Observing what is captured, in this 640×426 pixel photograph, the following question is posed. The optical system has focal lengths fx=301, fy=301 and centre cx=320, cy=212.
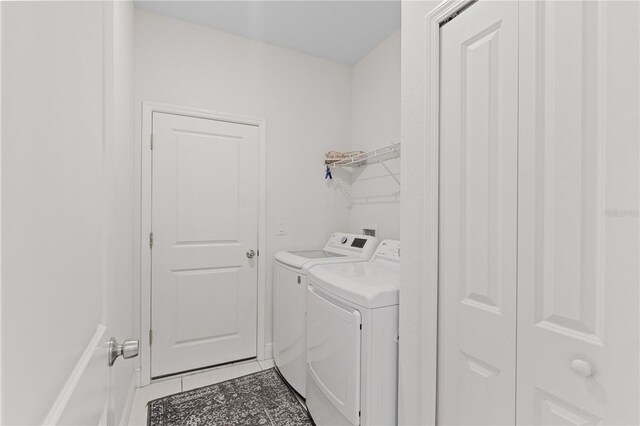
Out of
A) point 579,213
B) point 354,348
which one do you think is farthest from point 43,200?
point 354,348

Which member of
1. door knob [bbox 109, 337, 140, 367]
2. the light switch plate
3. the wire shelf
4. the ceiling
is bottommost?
door knob [bbox 109, 337, 140, 367]

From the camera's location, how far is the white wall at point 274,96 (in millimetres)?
2332

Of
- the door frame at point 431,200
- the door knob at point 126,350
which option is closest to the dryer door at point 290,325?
the door frame at point 431,200

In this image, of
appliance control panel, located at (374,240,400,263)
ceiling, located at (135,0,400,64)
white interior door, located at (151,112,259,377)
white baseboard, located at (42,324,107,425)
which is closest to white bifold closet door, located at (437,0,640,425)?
appliance control panel, located at (374,240,400,263)

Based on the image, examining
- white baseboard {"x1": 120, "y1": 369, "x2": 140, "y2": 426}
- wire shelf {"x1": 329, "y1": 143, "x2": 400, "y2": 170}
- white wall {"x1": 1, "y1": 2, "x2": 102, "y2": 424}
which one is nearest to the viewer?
white wall {"x1": 1, "y1": 2, "x2": 102, "y2": 424}

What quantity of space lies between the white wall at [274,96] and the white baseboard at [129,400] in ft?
3.35

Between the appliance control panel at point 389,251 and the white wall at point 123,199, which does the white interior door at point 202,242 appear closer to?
the white wall at point 123,199

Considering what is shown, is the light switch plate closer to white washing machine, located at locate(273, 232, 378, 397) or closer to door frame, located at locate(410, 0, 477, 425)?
white washing machine, located at locate(273, 232, 378, 397)

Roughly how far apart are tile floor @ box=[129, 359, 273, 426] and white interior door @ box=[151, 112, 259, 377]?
0.07m

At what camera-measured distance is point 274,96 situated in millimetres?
2736

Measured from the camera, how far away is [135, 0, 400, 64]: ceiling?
7.16 ft

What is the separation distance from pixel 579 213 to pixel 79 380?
1.09m

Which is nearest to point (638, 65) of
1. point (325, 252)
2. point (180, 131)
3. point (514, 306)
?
point (514, 306)

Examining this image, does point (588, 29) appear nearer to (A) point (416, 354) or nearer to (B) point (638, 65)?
(B) point (638, 65)
